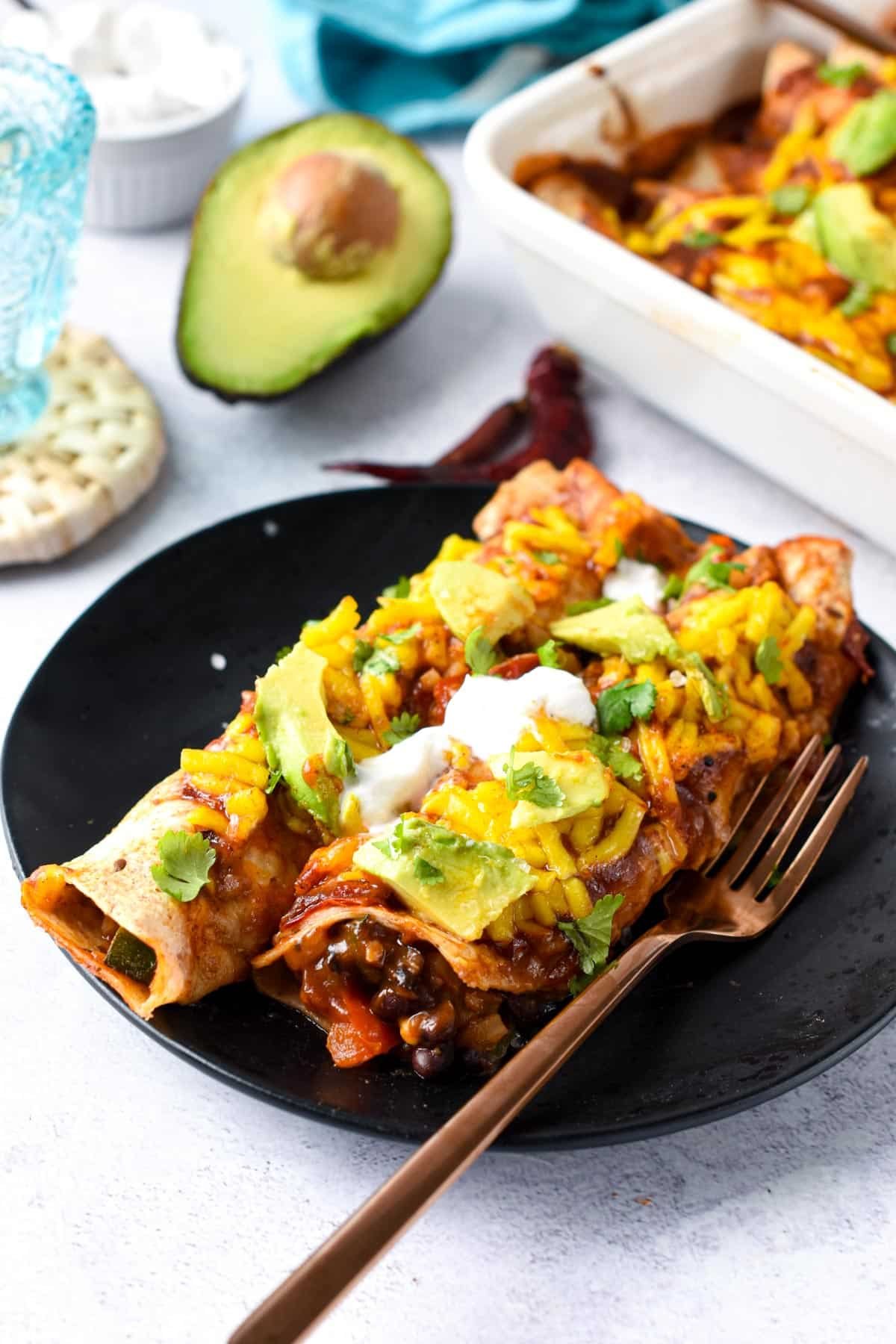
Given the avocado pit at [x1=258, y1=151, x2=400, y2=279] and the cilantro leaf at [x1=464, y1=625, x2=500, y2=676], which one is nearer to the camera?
the cilantro leaf at [x1=464, y1=625, x2=500, y2=676]

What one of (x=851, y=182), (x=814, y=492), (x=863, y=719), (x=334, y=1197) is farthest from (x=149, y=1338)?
(x=851, y=182)

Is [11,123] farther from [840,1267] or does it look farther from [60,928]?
[840,1267]

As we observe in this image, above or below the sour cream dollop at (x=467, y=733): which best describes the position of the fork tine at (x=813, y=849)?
below

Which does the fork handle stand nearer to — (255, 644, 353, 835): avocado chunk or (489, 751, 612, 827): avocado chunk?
(489, 751, 612, 827): avocado chunk

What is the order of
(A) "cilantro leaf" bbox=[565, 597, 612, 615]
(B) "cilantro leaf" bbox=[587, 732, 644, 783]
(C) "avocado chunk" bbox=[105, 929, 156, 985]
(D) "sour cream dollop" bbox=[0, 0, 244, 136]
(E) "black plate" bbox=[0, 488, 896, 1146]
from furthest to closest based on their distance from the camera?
(D) "sour cream dollop" bbox=[0, 0, 244, 136]
(A) "cilantro leaf" bbox=[565, 597, 612, 615]
(B) "cilantro leaf" bbox=[587, 732, 644, 783]
(C) "avocado chunk" bbox=[105, 929, 156, 985]
(E) "black plate" bbox=[0, 488, 896, 1146]

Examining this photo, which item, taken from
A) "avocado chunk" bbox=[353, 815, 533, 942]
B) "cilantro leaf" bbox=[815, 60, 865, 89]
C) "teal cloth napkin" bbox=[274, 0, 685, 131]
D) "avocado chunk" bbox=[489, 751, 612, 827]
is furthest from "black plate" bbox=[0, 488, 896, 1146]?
"teal cloth napkin" bbox=[274, 0, 685, 131]

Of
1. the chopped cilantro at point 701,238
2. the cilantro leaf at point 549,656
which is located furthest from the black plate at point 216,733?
the chopped cilantro at point 701,238

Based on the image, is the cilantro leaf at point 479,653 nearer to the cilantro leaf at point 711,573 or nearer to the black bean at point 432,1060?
the cilantro leaf at point 711,573

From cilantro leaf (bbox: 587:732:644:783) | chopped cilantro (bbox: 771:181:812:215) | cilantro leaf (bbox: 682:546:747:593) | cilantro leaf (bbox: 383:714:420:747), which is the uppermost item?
chopped cilantro (bbox: 771:181:812:215)
